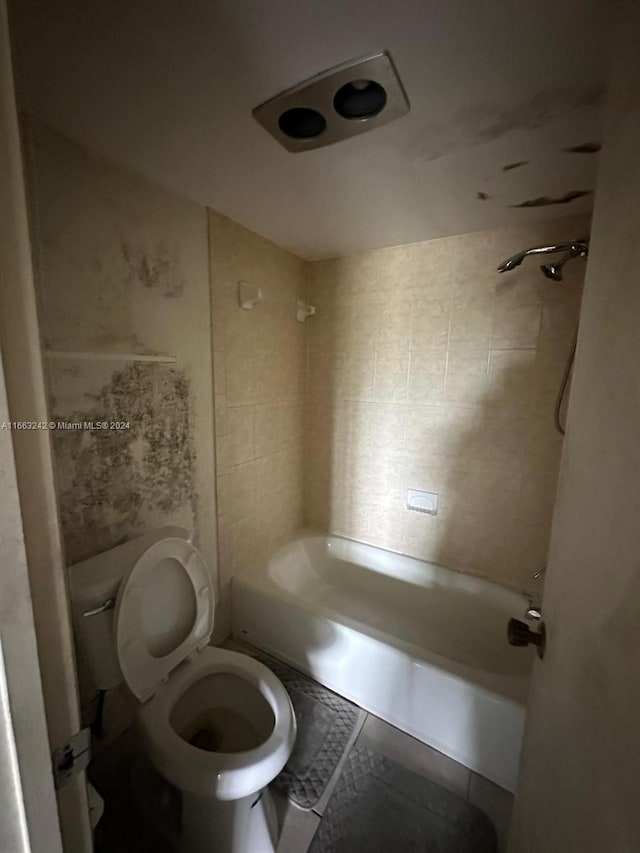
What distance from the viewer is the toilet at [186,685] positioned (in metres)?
0.86

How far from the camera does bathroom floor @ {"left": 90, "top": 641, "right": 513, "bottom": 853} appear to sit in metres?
0.98

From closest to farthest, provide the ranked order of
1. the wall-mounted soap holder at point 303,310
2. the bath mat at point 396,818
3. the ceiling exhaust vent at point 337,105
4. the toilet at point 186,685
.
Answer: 1. the ceiling exhaust vent at point 337,105
2. the toilet at point 186,685
3. the bath mat at point 396,818
4. the wall-mounted soap holder at point 303,310

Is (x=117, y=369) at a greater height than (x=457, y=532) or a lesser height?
greater

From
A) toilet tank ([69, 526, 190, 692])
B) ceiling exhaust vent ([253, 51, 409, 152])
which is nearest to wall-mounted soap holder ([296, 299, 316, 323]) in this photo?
ceiling exhaust vent ([253, 51, 409, 152])

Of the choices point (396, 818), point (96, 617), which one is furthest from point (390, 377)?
point (396, 818)

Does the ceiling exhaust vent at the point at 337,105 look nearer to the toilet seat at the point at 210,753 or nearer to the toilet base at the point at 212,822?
the toilet seat at the point at 210,753

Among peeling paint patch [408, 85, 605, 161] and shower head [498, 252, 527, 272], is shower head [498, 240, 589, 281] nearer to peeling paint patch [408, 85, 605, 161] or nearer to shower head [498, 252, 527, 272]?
shower head [498, 252, 527, 272]

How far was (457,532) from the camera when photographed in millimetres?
1719

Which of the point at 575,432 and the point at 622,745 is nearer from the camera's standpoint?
the point at 622,745

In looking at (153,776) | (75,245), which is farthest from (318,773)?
(75,245)

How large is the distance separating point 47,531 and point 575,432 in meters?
0.78

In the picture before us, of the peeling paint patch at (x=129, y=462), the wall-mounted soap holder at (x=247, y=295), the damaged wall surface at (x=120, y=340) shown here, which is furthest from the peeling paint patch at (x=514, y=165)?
the peeling paint patch at (x=129, y=462)

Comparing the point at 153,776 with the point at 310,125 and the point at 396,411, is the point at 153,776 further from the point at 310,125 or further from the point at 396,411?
the point at 310,125

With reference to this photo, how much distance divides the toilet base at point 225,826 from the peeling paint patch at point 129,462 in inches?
30.7
